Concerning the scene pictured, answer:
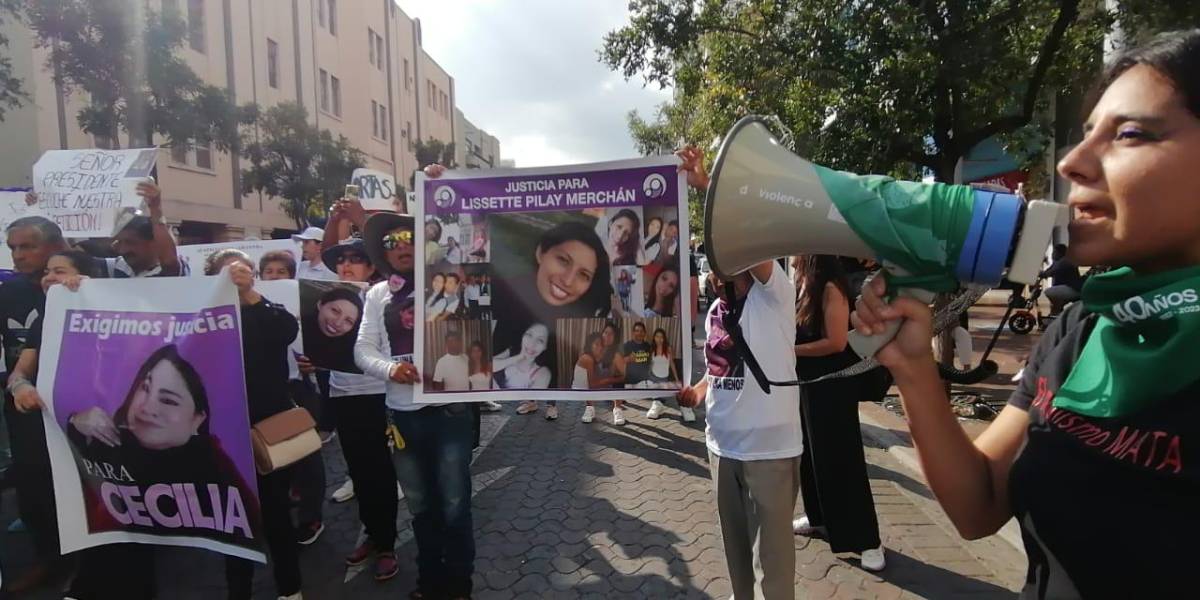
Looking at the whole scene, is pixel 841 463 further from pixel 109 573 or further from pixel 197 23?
pixel 197 23

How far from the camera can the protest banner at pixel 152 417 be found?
108 inches

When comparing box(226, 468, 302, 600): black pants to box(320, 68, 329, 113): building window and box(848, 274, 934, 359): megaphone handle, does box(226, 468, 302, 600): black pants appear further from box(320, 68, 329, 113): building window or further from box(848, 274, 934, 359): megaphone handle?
box(320, 68, 329, 113): building window

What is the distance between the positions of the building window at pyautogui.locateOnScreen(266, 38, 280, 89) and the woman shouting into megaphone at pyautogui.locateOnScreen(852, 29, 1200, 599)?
2901cm

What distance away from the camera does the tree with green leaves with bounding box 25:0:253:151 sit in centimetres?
A: 1089

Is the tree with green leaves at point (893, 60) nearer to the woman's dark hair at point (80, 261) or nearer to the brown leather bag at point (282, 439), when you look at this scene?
the brown leather bag at point (282, 439)

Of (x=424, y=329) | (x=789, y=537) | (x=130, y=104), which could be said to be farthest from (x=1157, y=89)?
(x=130, y=104)

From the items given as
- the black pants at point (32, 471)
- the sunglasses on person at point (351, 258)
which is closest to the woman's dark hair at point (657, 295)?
the sunglasses on person at point (351, 258)

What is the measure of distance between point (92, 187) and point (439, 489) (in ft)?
12.8

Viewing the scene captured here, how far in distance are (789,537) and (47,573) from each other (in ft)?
13.3

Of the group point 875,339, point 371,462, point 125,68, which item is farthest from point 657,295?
point 125,68

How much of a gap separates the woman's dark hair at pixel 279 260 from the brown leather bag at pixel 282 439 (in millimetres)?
2487

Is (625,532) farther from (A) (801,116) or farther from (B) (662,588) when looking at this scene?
(A) (801,116)

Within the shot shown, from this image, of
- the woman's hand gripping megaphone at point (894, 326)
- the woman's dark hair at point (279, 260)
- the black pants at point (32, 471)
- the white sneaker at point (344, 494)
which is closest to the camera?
the woman's hand gripping megaphone at point (894, 326)

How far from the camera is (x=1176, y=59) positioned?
0.91m
